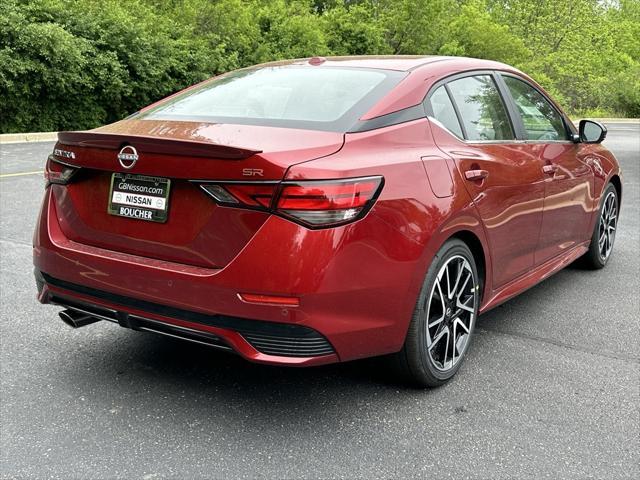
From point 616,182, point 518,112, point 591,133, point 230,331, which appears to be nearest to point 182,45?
point 616,182

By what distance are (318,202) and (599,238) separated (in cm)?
375

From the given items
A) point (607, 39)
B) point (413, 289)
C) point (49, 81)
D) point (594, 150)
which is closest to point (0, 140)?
point (49, 81)

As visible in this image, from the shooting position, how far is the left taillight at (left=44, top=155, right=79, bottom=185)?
3232mm

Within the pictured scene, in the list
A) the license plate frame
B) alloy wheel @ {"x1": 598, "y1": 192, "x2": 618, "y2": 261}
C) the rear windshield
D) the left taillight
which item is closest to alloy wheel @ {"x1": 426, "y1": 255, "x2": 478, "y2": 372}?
the rear windshield

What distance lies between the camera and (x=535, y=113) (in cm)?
455

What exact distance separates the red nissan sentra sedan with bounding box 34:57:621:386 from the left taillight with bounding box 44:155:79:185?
1 cm

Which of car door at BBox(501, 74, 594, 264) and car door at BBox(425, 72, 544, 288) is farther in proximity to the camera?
car door at BBox(501, 74, 594, 264)

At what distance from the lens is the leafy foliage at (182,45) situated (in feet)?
53.6

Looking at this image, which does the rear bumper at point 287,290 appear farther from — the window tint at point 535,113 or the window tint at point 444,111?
the window tint at point 535,113

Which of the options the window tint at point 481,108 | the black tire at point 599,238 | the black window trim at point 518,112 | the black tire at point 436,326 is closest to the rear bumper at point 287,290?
the black tire at point 436,326

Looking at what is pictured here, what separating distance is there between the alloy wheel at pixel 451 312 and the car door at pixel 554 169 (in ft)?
3.24

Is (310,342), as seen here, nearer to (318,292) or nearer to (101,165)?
(318,292)

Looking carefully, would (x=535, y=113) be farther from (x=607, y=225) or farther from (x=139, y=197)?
(x=139, y=197)

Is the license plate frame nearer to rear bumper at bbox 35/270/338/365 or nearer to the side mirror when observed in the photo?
rear bumper at bbox 35/270/338/365
